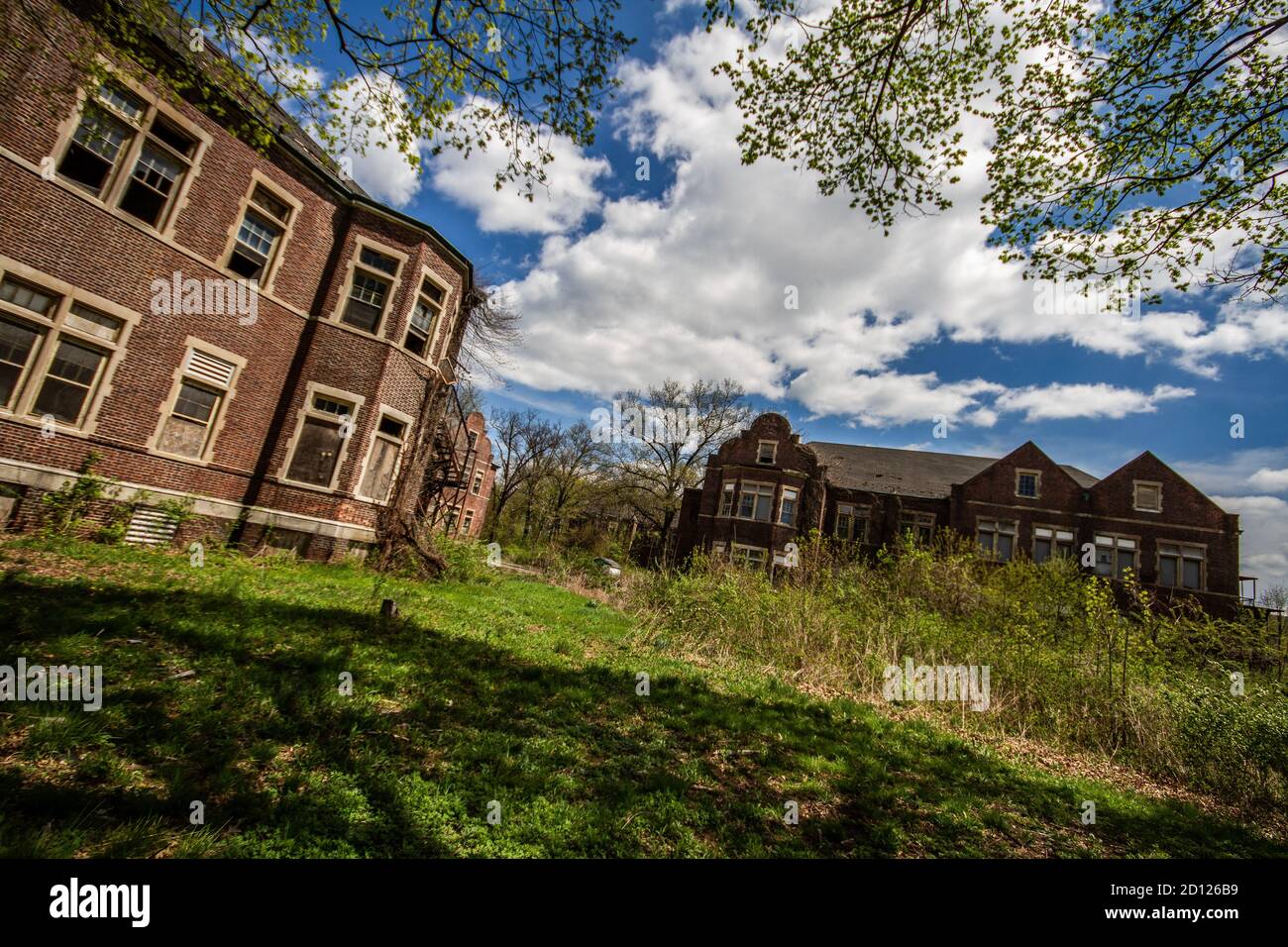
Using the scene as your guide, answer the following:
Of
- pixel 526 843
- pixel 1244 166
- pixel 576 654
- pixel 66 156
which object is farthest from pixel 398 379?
pixel 1244 166

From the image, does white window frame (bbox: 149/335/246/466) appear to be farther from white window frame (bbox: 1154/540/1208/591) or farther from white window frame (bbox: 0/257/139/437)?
white window frame (bbox: 1154/540/1208/591)

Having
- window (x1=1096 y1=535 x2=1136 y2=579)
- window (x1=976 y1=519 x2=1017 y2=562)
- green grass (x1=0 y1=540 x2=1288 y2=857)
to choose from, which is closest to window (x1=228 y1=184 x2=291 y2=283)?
green grass (x1=0 y1=540 x2=1288 y2=857)

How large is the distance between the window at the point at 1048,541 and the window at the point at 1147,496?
3234 millimetres

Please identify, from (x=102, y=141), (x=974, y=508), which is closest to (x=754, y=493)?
(x=974, y=508)

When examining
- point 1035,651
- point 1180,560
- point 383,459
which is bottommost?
point 1035,651

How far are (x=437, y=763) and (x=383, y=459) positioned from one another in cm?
1163

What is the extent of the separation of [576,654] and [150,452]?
9913mm

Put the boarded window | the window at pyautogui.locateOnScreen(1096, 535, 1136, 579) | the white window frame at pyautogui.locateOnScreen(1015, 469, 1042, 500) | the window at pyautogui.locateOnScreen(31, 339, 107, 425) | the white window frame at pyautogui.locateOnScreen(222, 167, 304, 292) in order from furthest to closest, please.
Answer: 1. the white window frame at pyautogui.locateOnScreen(1015, 469, 1042, 500)
2. the window at pyautogui.locateOnScreen(1096, 535, 1136, 579)
3. the boarded window
4. the white window frame at pyautogui.locateOnScreen(222, 167, 304, 292)
5. the window at pyautogui.locateOnScreen(31, 339, 107, 425)

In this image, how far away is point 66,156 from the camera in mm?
8938

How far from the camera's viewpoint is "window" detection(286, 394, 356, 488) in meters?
12.1

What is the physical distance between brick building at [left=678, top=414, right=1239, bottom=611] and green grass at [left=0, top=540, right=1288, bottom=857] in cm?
1543

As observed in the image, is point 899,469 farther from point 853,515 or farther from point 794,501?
point 794,501

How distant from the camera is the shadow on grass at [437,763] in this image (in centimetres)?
261

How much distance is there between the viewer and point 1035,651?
862 centimetres
